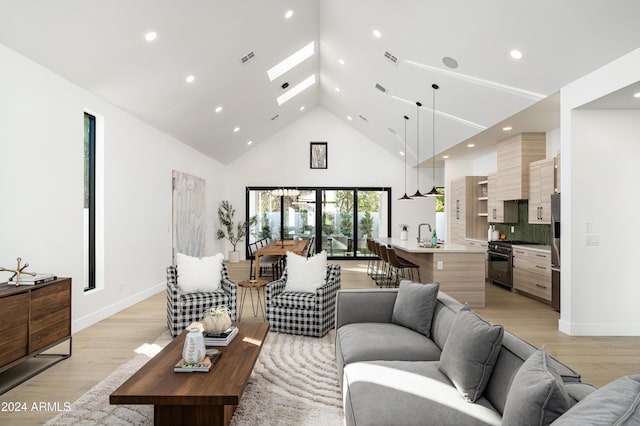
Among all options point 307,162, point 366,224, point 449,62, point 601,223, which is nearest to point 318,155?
point 307,162

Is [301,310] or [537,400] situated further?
[301,310]

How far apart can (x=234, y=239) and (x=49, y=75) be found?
7396 mm

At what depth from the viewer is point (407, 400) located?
180cm

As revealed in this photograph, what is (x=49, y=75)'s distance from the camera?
3.90 m

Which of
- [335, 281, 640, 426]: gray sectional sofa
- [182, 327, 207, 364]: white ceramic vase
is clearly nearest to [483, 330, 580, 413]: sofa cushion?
[335, 281, 640, 426]: gray sectional sofa

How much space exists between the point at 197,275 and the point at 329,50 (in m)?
4.95

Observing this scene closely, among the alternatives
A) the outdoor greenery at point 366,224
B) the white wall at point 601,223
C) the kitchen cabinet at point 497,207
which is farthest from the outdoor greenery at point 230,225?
the white wall at point 601,223

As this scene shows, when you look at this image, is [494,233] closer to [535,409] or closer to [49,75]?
[535,409]

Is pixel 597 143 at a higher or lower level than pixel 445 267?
higher

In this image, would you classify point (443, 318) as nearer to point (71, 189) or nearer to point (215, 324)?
point (215, 324)

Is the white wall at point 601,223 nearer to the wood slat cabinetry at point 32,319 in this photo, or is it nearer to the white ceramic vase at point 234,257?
the wood slat cabinetry at point 32,319

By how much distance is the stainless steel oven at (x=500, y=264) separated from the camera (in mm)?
6730

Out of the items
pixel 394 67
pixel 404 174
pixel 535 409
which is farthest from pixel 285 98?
pixel 535 409

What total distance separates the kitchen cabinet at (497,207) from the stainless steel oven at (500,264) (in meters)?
0.56
